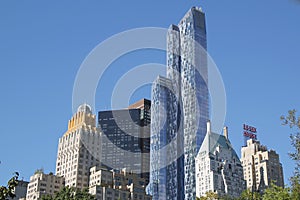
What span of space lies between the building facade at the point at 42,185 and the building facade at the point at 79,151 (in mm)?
4991

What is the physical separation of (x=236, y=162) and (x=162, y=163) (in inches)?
1295

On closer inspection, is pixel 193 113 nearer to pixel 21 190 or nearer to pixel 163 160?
pixel 163 160

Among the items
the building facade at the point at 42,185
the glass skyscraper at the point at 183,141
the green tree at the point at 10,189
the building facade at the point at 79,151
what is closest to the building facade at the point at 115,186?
the building facade at the point at 79,151

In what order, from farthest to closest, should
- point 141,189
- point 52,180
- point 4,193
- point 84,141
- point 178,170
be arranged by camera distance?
point 178,170 < point 84,141 < point 52,180 < point 141,189 < point 4,193

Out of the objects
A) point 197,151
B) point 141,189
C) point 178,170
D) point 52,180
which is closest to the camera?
point 141,189

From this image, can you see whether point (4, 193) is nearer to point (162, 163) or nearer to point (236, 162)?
point (236, 162)

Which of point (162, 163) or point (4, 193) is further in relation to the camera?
point (162, 163)

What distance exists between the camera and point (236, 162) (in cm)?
17012

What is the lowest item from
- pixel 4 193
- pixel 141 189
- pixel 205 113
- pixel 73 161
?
pixel 4 193

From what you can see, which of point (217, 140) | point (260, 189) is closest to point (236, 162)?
point (217, 140)

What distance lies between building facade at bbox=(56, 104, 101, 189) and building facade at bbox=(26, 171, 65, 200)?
4.99 metres

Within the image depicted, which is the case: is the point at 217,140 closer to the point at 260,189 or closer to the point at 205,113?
the point at 205,113

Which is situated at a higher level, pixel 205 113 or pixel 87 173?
pixel 205 113

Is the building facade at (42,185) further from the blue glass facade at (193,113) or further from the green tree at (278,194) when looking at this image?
the green tree at (278,194)
